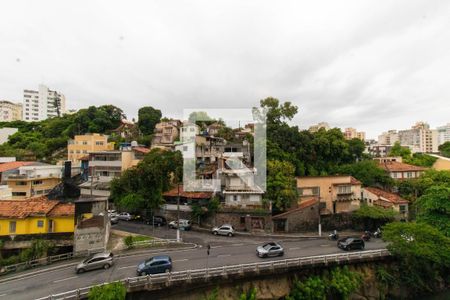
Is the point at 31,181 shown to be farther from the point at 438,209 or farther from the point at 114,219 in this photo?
the point at 438,209

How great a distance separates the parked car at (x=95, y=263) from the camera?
62.0 feet

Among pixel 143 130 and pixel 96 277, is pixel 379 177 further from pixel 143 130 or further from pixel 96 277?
pixel 143 130

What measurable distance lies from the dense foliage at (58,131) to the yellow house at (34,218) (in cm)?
3645

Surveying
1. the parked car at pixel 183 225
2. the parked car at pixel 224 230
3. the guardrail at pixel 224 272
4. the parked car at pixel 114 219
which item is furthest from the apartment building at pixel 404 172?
the parked car at pixel 114 219

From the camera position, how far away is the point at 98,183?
4316 cm

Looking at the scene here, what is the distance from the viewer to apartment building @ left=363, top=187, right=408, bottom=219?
33.6 m

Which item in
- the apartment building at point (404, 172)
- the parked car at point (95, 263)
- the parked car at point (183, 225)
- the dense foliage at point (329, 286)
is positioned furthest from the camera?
the apartment building at point (404, 172)

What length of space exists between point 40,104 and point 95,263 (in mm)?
119994

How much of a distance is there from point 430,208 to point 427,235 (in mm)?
5024

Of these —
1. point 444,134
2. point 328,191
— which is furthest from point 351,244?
point 444,134

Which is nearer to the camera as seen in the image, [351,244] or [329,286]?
[329,286]

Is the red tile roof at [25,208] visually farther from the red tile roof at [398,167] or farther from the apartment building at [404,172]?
the red tile roof at [398,167]

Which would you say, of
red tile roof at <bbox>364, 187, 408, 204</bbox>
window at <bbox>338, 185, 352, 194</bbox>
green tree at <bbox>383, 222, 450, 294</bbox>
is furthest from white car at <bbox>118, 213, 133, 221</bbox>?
red tile roof at <bbox>364, 187, 408, 204</bbox>

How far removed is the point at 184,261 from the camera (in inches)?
813
